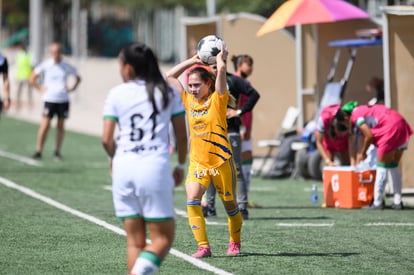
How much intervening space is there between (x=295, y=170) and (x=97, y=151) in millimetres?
6440

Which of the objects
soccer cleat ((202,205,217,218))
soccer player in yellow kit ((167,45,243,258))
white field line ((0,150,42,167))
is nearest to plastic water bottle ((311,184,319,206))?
soccer cleat ((202,205,217,218))

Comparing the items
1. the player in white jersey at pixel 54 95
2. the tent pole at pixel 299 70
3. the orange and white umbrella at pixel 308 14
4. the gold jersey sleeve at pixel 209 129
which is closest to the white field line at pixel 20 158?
the player in white jersey at pixel 54 95

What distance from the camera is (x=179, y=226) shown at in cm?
1234

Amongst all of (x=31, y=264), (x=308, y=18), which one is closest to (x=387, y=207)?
(x=308, y=18)

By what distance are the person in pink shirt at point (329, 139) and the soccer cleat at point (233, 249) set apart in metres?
4.90

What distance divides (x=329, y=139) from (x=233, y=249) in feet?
19.6

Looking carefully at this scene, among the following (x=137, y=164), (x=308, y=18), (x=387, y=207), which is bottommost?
(x=387, y=207)

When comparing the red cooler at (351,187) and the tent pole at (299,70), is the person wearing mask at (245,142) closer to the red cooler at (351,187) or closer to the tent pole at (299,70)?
the red cooler at (351,187)

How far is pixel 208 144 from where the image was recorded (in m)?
10.4

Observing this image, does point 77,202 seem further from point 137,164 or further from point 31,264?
point 137,164

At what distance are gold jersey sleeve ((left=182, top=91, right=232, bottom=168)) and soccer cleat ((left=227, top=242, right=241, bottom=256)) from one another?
0.72 metres

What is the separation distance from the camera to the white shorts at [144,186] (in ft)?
24.0

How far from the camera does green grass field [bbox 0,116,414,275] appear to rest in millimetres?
9508

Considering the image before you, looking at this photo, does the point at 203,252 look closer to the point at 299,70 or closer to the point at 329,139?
the point at 329,139
